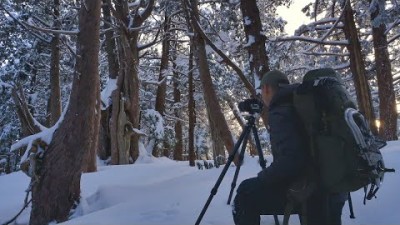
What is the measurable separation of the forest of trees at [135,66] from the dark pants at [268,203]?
4.77 m

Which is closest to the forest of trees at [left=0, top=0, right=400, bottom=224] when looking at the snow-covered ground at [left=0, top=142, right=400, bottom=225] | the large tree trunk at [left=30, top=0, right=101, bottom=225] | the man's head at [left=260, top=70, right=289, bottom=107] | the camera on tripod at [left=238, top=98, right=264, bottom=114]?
the large tree trunk at [left=30, top=0, right=101, bottom=225]

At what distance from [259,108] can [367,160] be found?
138 cm

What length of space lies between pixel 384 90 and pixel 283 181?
39.6 feet

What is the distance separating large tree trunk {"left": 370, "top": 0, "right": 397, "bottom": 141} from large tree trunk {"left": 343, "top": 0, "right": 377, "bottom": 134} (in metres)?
0.84

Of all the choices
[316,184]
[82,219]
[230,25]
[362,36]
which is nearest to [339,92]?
[316,184]

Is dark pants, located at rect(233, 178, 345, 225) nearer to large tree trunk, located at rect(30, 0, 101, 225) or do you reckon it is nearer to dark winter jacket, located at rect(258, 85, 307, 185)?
dark winter jacket, located at rect(258, 85, 307, 185)

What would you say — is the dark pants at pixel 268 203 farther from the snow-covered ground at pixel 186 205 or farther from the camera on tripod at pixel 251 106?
the snow-covered ground at pixel 186 205

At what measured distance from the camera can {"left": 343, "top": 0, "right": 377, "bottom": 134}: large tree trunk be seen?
12252mm

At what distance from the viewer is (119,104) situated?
15.1 meters

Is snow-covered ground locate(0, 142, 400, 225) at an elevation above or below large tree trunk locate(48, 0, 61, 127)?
below

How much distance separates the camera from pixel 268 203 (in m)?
3.02

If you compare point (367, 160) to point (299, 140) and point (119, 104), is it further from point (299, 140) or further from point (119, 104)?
point (119, 104)

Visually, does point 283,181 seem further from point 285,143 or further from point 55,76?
point 55,76

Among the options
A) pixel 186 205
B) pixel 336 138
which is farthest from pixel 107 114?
pixel 336 138
